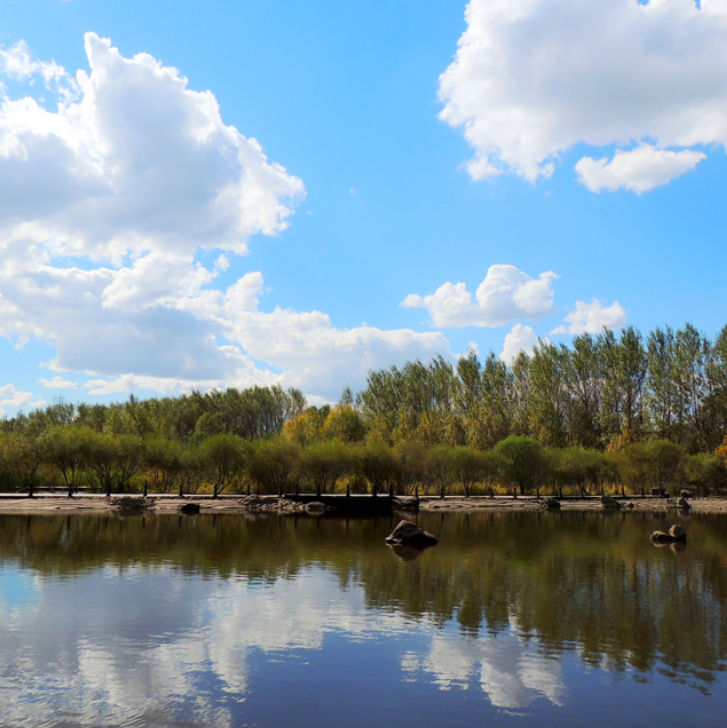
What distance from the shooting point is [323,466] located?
65.5 metres

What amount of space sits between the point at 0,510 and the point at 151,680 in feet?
148

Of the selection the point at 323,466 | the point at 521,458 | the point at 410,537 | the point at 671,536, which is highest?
the point at 521,458

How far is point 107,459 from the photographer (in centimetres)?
6206

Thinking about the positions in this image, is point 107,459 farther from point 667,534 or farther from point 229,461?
point 667,534

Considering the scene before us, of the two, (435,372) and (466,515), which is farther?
(435,372)

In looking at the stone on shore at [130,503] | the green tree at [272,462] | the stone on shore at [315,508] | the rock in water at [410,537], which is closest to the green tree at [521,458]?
the green tree at [272,462]

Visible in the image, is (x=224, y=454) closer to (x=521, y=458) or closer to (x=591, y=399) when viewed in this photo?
(x=521, y=458)

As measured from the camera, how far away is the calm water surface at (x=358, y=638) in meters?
10.2

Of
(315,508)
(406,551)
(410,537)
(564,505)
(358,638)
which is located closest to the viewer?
(358,638)

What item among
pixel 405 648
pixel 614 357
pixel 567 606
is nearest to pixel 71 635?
pixel 405 648

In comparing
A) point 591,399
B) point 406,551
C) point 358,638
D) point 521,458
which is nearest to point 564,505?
point 521,458

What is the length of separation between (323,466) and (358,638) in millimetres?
51746

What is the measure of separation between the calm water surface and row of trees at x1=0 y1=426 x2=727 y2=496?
36.1m

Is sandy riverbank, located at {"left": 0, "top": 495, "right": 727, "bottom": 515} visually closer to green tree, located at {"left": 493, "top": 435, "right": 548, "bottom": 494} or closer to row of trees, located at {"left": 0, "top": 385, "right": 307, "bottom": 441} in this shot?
green tree, located at {"left": 493, "top": 435, "right": 548, "bottom": 494}
